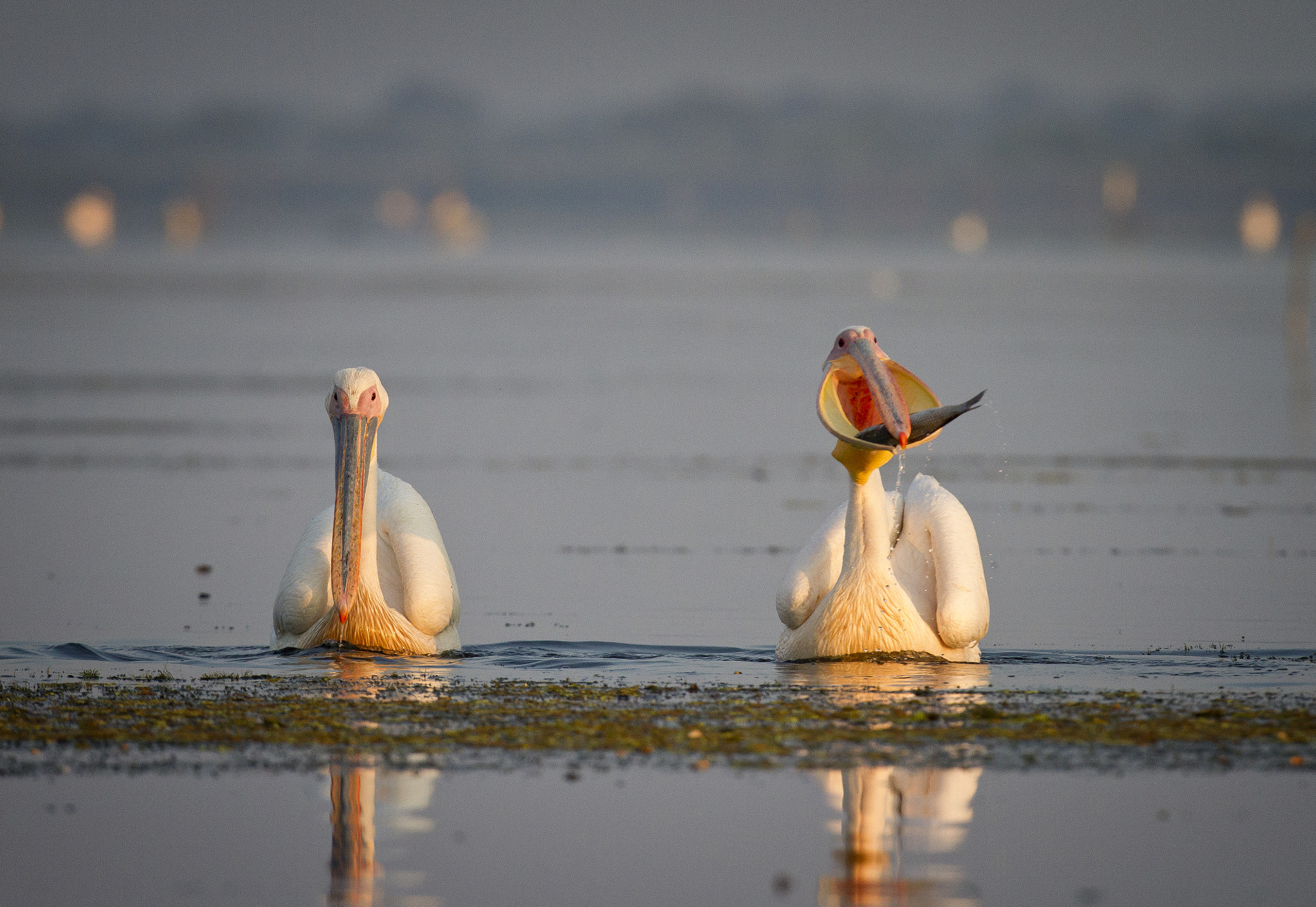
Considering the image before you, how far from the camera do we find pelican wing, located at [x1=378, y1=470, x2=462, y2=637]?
10492mm

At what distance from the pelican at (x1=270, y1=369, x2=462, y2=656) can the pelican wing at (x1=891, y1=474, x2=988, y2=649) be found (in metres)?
2.31

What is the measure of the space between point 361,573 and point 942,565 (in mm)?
2852

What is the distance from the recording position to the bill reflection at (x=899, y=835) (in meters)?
6.37

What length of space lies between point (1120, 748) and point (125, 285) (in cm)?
5646

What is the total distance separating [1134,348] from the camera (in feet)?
116

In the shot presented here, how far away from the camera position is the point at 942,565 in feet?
33.6

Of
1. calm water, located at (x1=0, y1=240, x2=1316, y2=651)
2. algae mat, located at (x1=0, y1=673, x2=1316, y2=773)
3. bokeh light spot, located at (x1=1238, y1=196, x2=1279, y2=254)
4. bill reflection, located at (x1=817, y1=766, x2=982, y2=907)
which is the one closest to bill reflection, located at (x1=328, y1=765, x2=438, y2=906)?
algae mat, located at (x1=0, y1=673, x2=1316, y2=773)

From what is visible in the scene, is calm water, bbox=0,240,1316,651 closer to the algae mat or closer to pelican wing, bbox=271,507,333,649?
pelican wing, bbox=271,507,333,649

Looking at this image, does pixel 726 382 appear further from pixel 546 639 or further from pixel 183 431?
pixel 546 639

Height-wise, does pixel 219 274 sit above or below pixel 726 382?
above

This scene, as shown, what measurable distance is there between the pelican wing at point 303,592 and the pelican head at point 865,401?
260 centimetres

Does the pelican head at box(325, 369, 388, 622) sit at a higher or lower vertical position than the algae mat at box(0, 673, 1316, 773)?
higher

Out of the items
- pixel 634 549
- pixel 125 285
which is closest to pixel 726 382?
pixel 634 549

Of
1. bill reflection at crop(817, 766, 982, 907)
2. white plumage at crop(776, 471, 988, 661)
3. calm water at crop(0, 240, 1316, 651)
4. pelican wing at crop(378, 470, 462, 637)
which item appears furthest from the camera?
calm water at crop(0, 240, 1316, 651)
